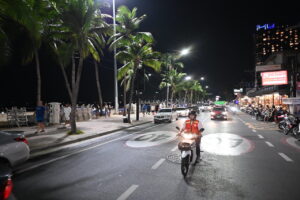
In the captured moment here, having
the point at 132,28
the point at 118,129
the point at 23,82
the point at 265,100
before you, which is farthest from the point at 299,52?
the point at 23,82

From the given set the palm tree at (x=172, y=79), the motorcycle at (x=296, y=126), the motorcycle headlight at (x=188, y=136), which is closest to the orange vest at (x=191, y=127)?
the motorcycle headlight at (x=188, y=136)

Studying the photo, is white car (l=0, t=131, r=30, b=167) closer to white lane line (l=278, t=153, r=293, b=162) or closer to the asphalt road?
the asphalt road

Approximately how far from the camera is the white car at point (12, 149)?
5839 mm

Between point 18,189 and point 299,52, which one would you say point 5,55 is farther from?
point 299,52

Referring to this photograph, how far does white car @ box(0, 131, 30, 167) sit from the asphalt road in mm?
550

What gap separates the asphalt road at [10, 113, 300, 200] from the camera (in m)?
5.15

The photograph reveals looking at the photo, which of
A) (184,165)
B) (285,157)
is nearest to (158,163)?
(184,165)

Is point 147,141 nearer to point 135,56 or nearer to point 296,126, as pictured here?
point 296,126

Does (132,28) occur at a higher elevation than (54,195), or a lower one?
higher

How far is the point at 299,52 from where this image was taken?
140ft

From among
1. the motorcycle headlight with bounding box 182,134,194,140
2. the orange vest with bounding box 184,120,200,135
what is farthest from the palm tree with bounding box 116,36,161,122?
the motorcycle headlight with bounding box 182,134,194,140

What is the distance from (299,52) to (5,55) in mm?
46111

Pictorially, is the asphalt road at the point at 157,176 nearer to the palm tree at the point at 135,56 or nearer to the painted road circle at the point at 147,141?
the painted road circle at the point at 147,141

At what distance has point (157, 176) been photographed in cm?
634
